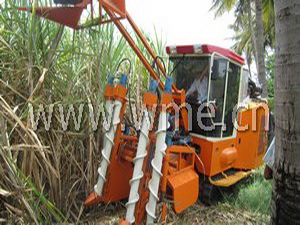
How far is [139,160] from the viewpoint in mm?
2738

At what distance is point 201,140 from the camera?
3.70 metres

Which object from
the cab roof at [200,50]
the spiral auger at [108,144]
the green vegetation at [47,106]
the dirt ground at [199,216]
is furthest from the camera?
the cab roof at [200,50]

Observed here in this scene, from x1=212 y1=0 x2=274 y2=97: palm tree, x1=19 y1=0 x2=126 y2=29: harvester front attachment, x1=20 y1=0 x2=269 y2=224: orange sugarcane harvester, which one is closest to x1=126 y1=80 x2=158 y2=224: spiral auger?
x1=20 y1=0 x2=269 y2=224: orange sugarcane harvester

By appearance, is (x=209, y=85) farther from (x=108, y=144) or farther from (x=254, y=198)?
(x=254, y=198)

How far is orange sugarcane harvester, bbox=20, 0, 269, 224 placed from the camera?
2.75m

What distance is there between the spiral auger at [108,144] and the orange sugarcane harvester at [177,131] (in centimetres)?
1

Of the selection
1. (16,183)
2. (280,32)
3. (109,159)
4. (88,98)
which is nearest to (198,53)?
(88,98)

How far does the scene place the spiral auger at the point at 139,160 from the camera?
2680mm

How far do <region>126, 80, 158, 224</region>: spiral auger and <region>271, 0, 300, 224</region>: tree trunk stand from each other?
1417 mm

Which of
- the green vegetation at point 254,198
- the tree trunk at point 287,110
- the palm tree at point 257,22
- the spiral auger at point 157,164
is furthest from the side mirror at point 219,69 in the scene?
the palm tree at point 257,22

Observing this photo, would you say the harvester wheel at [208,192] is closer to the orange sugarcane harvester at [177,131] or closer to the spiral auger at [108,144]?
the orange sugarcane harvester at [177,131]

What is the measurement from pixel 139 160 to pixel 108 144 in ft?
1.52

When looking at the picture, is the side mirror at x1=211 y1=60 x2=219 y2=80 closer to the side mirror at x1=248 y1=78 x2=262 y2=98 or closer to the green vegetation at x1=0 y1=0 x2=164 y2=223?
the green vegetation at x1=0 y1=0 x2=164 y2=223

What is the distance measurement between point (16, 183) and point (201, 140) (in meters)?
2.23
